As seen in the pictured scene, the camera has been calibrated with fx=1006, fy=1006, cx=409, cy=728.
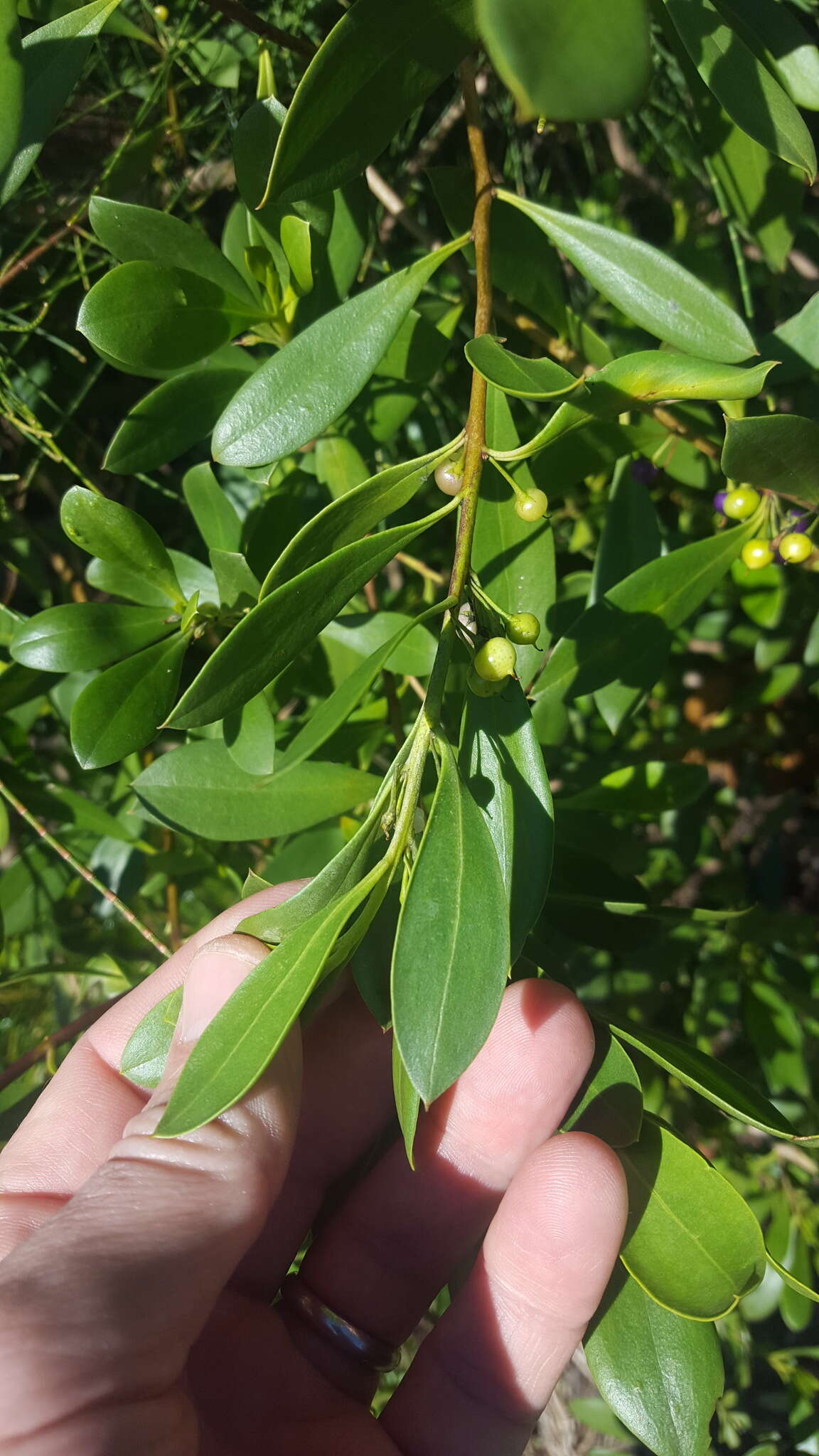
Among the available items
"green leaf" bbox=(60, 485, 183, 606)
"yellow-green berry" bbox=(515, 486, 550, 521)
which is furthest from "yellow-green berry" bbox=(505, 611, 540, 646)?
"green leaf" bbox=(60, 485, 183, 606)

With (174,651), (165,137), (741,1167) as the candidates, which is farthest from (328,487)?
(741,1167)

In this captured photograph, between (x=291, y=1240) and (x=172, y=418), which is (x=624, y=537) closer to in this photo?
(x=172, y=418)

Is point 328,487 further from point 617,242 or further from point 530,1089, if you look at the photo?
point 530,1089

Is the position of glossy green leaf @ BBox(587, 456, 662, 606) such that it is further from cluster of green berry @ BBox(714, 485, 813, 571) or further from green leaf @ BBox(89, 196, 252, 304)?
green leaf @ BBox(89, 196, 252, 304)

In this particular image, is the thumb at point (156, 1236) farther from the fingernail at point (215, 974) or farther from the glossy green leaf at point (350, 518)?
the glossy green leaf at point (350, 518)

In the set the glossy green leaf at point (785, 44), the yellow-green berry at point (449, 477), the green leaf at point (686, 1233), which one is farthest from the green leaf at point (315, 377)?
the green leaf at point (686, 1233)

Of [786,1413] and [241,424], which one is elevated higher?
[241,424]

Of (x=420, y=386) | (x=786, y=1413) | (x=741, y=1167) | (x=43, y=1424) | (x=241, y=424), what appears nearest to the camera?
(x=43, y=1424)
